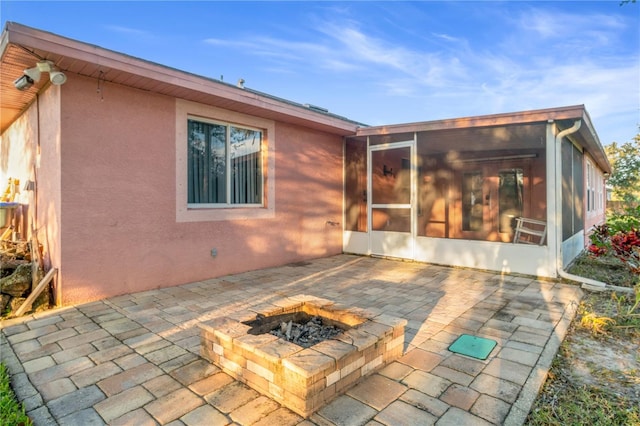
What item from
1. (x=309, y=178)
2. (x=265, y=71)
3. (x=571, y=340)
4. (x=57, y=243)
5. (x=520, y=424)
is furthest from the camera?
(x=265, y=71)

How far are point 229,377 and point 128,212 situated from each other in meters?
3.17

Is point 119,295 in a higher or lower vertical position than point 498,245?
lower

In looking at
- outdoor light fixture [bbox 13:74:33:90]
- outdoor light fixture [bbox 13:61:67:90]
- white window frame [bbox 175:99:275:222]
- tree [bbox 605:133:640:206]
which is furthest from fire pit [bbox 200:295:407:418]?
tree [bbox 605:133:640:206]

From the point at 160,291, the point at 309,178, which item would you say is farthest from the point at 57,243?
the point at 309,178

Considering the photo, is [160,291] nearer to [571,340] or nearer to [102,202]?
[102,202]

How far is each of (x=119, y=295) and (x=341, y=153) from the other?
5.25m

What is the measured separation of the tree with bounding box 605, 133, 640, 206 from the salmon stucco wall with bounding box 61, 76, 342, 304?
71.4 ft

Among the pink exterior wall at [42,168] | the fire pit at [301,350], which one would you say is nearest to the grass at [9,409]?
the fire pit at [301,350]

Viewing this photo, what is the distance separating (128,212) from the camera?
461 cm

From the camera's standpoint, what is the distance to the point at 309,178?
7.15 metres

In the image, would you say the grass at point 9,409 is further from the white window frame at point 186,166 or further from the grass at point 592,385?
the white window frame at point 186,166

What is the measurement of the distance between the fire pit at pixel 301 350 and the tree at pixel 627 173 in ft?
72.4

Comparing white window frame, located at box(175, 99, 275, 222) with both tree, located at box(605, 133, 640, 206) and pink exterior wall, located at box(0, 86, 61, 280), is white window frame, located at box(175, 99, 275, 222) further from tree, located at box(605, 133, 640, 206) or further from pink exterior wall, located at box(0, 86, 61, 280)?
tree, located at box(605, 133, 640, 206)

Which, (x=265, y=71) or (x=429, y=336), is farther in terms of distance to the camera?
(x=265, y=71)
